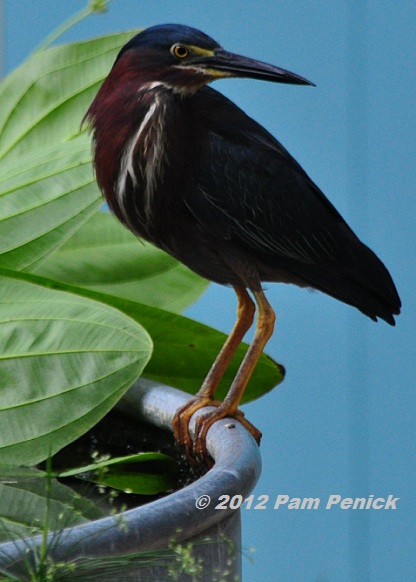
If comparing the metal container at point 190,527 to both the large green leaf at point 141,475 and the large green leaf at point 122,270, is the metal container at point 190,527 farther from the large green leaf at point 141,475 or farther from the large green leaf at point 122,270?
the large green leaf at point 122,270

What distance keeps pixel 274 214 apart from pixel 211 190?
0.04 meters

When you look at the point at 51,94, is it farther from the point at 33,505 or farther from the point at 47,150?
the point at 33,505

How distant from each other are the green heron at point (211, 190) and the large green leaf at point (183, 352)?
0.02m

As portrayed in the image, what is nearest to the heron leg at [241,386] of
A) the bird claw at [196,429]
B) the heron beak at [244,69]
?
the bird claw at [196,429]

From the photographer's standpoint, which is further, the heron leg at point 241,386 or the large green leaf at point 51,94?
the large green leaf at point 51,94

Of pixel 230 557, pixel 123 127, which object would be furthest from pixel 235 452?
pixel 123 127

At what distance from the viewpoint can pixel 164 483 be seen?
40 cm

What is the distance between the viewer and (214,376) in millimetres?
459

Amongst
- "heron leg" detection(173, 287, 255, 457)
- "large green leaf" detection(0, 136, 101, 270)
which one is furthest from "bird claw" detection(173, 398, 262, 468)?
"large green leaf" detection(0, 136, 101, 270)

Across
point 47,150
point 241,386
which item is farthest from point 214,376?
point 47,150

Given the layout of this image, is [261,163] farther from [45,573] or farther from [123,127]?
[45,573]

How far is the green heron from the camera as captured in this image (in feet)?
1.29

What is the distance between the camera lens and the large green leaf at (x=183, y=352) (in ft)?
1.52

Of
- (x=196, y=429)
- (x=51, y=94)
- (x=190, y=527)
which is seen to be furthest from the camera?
(x=51, y=94)
